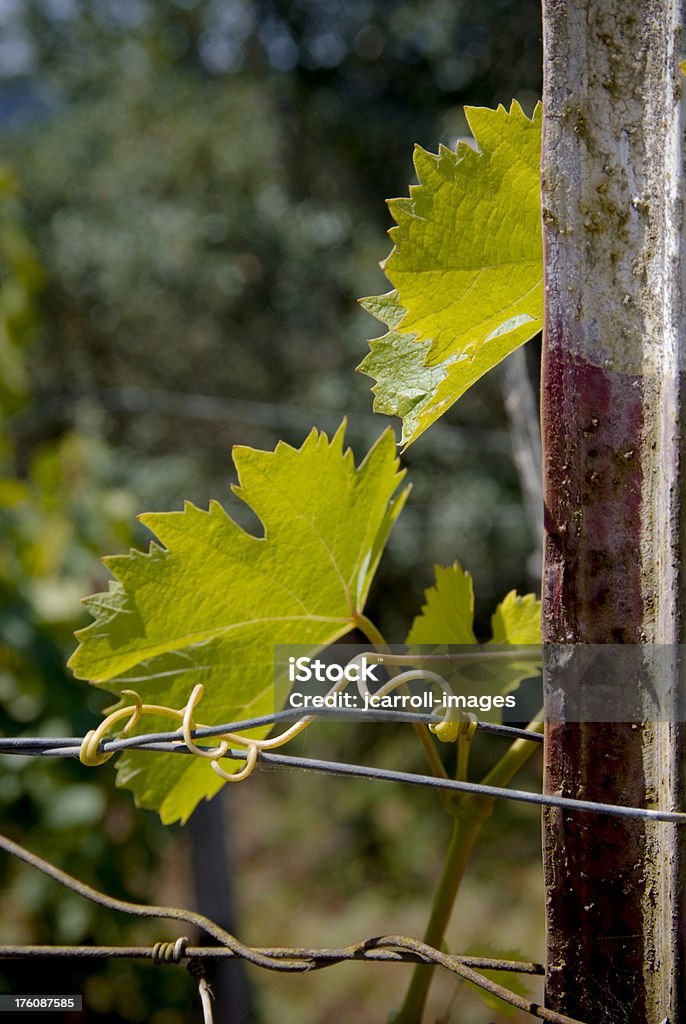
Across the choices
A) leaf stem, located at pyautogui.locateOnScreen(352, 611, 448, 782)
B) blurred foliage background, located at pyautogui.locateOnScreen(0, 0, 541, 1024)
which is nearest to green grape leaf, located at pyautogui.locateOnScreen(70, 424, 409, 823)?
leaf stem, located at pyautogui.locateOnScreen(352, 611, 448, 782)

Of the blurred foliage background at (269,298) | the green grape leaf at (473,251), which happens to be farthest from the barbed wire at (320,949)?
the blurred foliage background at (269,298)

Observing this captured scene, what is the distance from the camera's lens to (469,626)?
460mm

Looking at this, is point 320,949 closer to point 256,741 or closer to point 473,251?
point 256,741

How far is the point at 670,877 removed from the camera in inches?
13.5

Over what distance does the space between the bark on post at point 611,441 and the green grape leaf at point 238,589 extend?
0.33ft

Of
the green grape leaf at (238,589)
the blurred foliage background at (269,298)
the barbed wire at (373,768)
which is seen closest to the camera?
the barbed wire at (373,768)

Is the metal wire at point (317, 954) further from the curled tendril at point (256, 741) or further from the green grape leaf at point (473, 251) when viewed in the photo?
the green grape leaf at point (473, 251)

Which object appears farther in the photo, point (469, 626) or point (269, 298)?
point (269, 298)

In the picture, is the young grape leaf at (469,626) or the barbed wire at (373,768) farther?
the young grape leaf at (469,626)

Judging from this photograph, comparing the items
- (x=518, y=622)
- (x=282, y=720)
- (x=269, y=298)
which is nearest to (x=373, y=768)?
(x=282, y=720)

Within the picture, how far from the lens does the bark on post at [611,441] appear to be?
1.14ft

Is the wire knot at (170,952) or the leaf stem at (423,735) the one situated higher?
the leaf stem at (423,735)

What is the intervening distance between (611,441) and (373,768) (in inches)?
6.4

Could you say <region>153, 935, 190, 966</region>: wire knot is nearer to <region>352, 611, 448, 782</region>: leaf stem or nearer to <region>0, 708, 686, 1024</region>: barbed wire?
<region>0, 708, 686, 1024</region>: barbed wire
